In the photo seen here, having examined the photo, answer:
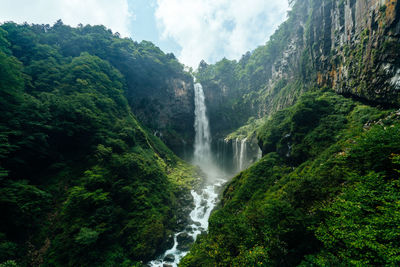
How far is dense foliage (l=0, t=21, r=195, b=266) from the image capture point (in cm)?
1173

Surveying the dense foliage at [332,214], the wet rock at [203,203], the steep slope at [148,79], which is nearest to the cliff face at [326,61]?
the dense foliage at [332,214]

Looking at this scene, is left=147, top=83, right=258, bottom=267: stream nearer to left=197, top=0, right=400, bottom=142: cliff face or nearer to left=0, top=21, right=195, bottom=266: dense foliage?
left=0, top=21, right=195, bottom=266: dense foliage

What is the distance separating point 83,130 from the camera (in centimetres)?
1925

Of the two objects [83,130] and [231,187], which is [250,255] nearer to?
[231,187]

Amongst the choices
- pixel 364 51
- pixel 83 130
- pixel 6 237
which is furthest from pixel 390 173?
pixel 83 130

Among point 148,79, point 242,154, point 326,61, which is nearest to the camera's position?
point 326,61

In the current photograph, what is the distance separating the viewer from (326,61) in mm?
22750

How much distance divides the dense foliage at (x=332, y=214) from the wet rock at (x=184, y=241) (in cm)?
642

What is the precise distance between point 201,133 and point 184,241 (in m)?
38.3

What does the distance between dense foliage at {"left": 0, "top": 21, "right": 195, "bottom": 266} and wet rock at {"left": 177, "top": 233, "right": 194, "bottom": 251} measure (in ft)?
5.71

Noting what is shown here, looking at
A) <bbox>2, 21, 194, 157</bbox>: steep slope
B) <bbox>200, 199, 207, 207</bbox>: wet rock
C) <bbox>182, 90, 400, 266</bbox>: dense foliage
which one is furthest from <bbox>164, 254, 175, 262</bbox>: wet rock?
<bbox>2, 21, 194, 157</bbox>: steep slope

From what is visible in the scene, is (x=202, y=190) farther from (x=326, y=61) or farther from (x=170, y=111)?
(x=170, y=111)

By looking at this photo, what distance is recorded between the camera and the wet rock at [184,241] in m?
16.5

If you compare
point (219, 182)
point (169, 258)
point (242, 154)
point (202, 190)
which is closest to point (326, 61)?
point (242, 154)
